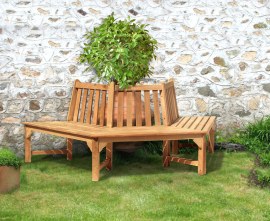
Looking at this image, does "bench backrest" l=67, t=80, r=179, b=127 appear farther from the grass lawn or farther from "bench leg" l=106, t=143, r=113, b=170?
the grass lawn

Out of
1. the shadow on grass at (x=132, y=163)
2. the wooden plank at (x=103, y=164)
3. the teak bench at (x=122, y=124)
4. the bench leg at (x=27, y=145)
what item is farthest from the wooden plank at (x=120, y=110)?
the bench leg at (x=27, y=145)

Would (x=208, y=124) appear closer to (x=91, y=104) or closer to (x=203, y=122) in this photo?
(x=203, y=122)

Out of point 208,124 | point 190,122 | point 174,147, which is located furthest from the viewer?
point 174,147

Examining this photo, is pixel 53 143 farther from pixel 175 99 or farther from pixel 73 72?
pixel 175 99

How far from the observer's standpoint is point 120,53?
542 cm

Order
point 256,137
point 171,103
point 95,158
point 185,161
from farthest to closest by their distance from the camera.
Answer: point 256,137
point 171,103
point 185,161
point 95,158

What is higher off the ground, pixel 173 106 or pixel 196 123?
pixel 173 106

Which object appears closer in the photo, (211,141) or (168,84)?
(168,84)

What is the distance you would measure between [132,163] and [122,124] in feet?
1.90

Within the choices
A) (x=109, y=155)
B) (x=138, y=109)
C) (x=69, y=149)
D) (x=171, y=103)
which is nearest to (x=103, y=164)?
(x=109, y=155)

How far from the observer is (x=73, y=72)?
6.14m

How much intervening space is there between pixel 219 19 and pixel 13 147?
3.20 meters

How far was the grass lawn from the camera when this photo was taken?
3.93 metres

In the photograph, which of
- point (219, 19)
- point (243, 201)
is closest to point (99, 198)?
point (243, 201)
